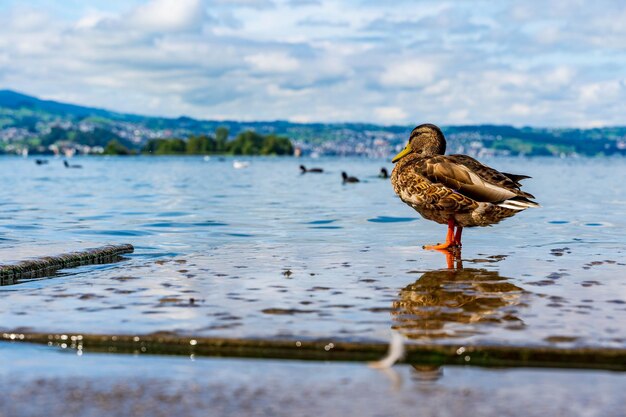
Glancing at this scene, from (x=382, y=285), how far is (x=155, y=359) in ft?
11.9

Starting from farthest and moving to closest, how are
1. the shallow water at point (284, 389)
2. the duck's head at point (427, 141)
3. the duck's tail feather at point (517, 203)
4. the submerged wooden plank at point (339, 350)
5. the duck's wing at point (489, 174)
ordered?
the duck's head at point (427, 141) < the duck's wing at point (489, 174) < the duck's tail feather at point (517, 203) < the submerged wooden plank at point (339, 350) < the shallow water at point (284, 389)

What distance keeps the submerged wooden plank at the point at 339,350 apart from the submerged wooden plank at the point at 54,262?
13.2 ft

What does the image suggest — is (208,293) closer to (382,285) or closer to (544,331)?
(382,285)

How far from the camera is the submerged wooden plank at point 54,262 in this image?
9797 mm

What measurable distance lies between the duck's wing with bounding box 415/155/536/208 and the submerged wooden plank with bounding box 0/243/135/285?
182 inches

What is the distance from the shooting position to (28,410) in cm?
437

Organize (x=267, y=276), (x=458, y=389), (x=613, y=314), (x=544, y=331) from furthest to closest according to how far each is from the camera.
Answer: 1. (x=267, y=276)
2. (x=613, y=314)
3. (x=544, y=331)
4. (x=458, y=389)

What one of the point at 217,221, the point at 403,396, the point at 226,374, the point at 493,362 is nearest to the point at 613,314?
the point at 493,362

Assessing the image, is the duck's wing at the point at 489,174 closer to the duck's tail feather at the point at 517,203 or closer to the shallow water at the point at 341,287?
the duck's tail feather at the point at 517,203

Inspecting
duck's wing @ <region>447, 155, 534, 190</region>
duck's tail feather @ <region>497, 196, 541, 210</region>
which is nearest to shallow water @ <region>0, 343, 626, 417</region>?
duck's tail feather @ <region>497, 196, 541, 210</region>

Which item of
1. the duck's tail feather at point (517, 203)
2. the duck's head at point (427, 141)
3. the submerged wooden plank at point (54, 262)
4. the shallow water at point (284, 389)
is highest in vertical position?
the duck's head at point (427, 141)

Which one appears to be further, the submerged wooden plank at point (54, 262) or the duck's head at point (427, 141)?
the duck's head at point (427, 141)

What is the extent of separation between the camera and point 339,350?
5.63m

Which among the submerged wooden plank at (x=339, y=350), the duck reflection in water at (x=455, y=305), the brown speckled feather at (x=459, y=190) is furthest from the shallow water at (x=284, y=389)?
the brown speckled feather at (x=459, y=190)
